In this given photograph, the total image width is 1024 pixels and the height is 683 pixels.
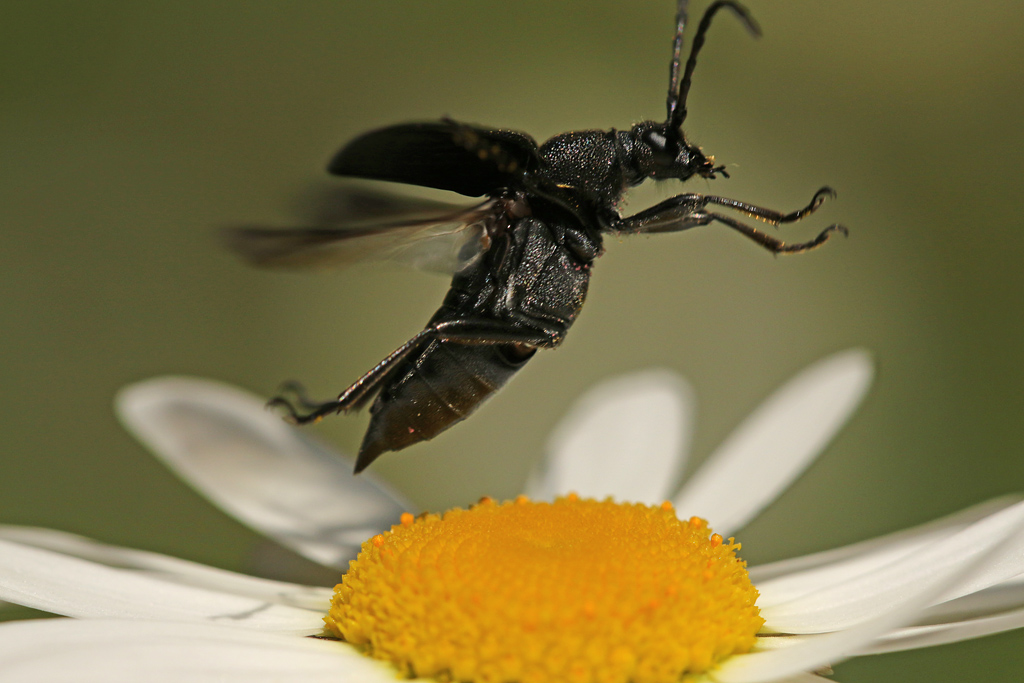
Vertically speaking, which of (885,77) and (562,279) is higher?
(885,77)

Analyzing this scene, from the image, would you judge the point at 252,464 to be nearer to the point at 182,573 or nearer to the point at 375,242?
the point at 182,573

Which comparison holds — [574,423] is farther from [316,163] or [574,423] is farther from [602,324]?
[316,163]

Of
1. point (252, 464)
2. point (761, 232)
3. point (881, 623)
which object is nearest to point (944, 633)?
point (881, 623)

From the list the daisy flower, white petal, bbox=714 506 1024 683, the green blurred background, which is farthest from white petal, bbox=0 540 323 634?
the green blurred background

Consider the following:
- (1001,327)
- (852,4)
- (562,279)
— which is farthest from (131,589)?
(852,4)

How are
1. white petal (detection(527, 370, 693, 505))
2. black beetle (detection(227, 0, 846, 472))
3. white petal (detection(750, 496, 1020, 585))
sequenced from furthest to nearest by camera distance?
white petal (detection(527, 370, 693, 505))
white petal (detection(750, 496, 1020, 585))
black beetle (detection(227, 0, 846, 472))

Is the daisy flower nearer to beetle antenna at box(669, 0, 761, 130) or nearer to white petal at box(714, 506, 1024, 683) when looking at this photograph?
white petal at box(714, 506, 1024, 683)

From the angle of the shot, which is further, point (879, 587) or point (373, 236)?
point (879, 587)
